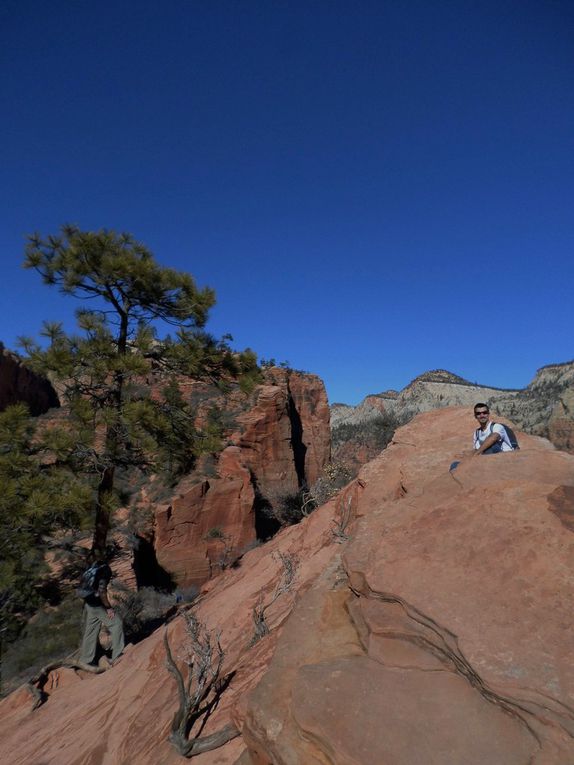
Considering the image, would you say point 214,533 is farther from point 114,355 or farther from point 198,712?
point 198,712

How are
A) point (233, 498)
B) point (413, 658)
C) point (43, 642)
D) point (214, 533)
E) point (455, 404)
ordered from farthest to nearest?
point (455, 404)
point (233, 498)
point (214, 533)
point (43, 642)
point (413, 658)

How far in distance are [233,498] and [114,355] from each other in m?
14.1

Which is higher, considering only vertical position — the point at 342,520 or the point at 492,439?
the point at 492,439

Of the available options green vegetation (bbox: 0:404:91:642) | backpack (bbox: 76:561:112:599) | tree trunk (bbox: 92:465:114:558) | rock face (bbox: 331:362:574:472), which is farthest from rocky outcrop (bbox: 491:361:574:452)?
green vegetation (bbox: 0:404:91:642)

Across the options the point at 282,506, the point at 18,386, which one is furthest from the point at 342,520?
the point at 18,386

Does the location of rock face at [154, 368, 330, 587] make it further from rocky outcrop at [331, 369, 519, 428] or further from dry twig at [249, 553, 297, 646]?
rocky outcrop at [331, 369, 519, 428]

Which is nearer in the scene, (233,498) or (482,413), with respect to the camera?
(482,413)

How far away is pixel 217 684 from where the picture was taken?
2.92m

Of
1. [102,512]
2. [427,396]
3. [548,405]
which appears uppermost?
[427,396]

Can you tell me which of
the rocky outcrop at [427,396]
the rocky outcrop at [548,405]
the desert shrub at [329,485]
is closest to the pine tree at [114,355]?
the desert shrub at [329,485]

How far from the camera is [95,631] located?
5332 mm

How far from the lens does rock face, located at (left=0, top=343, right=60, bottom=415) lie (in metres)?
26.3

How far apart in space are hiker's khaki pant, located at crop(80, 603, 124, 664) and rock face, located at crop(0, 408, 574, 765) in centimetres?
122

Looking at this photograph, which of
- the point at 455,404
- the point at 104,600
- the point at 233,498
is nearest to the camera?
the point at 104,600
